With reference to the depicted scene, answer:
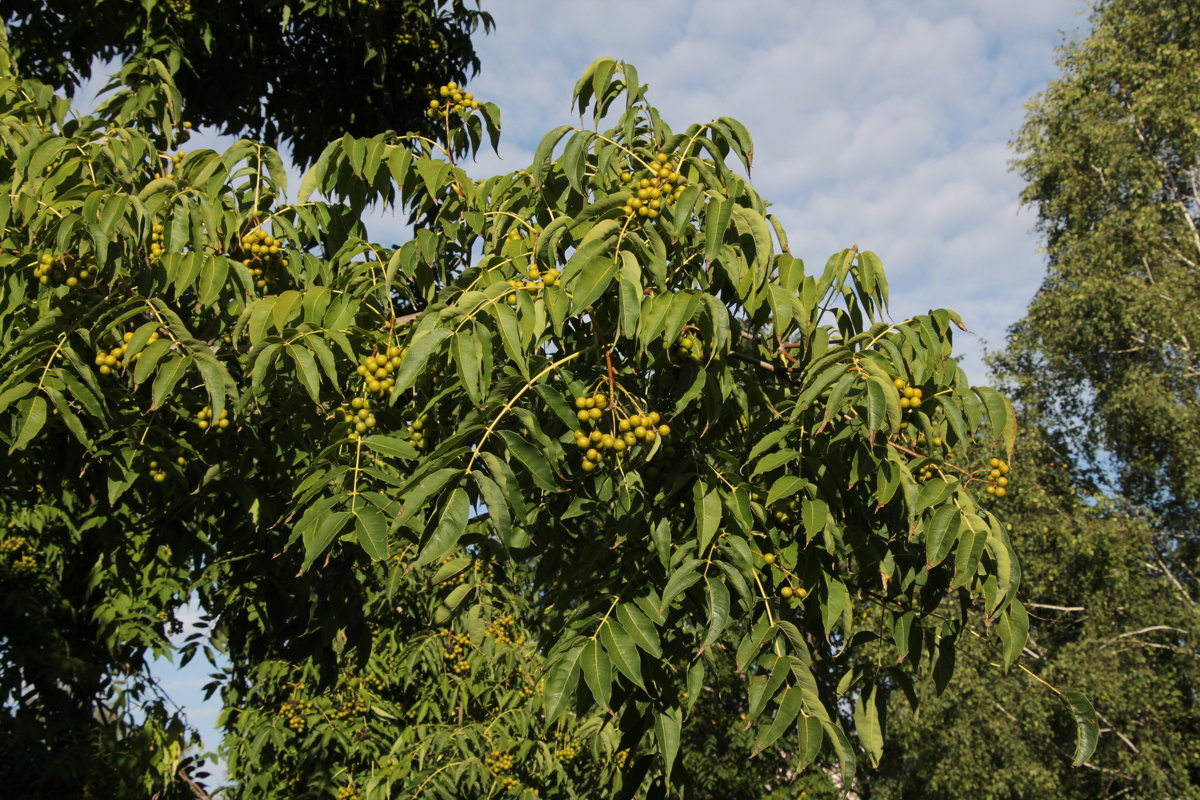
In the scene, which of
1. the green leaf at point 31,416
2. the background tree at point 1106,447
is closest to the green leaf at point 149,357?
the green leaf at point 31,416

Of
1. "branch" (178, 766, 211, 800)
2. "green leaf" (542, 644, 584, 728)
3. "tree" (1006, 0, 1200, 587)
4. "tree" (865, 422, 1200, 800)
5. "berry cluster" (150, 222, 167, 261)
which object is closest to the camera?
"green leaf" (542, 644, 584, 728)

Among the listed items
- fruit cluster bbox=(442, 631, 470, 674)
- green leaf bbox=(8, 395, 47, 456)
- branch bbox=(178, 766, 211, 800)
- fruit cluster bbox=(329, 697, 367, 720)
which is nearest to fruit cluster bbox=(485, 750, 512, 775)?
fruit cluster bbox=(442, 631, 470, 674)

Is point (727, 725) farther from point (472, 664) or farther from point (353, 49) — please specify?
point (353, 49)

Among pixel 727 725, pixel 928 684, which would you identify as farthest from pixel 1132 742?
pixel 727 725

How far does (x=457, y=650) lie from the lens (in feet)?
20.6

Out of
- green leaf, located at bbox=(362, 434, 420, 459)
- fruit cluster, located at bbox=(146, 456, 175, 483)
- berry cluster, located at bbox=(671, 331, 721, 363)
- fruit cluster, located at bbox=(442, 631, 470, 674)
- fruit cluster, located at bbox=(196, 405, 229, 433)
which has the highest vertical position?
fruit cluster, located at bbox=(442, 631, 470, 674)

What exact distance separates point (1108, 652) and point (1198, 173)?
8.05 m

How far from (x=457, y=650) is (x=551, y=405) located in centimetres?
463

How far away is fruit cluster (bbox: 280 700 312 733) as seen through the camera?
5.82 m

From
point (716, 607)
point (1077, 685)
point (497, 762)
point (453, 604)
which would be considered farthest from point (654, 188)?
point (1077, 685)

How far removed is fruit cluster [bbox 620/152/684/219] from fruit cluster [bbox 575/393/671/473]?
0.43 meters

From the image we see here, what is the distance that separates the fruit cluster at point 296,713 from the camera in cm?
582

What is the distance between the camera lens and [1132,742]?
544 inches

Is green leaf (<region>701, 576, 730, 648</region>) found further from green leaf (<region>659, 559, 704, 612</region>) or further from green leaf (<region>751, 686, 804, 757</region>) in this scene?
green leaf (<region>751, 686, 804, 757</region>)
